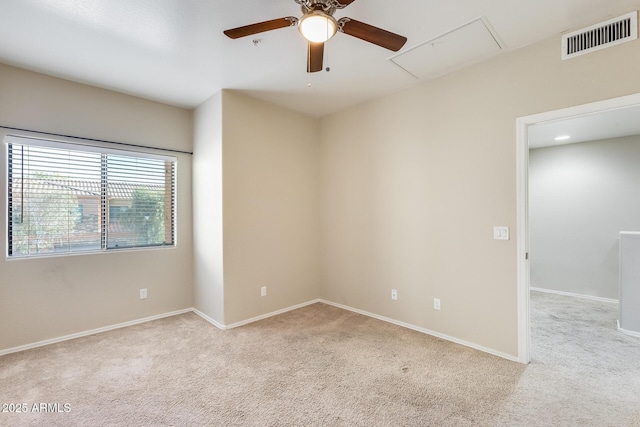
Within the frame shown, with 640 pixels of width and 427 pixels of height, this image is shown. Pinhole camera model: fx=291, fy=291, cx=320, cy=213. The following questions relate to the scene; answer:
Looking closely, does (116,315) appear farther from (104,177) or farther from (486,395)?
(486,395)

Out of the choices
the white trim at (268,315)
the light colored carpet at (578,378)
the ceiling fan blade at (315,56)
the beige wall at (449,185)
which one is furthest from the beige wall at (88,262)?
the light colored carpet at (578,378)

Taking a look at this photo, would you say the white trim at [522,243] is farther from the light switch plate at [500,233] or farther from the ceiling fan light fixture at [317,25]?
the ceiling fan light fixture at [317,25]

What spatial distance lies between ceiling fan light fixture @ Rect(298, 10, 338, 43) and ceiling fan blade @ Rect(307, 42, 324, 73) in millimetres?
131

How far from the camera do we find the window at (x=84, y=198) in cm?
281

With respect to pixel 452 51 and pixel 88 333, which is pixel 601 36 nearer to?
pixel 452 51

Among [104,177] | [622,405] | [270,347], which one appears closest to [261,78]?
[104,177]

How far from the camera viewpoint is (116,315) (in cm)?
331

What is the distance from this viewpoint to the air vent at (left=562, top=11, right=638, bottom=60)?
2025 millimetres

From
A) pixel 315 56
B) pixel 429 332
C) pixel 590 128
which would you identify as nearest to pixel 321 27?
pixel 315 56

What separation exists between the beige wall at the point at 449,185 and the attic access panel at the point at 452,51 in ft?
0.46

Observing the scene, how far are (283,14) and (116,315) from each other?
352 centimetres

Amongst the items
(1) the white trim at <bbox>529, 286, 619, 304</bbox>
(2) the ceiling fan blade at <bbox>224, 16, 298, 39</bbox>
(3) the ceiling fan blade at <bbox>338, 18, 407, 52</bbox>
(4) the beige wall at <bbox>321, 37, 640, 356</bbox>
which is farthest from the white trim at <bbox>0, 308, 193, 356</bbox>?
(1) the white trim at <bbox>529, 286, 619, 304</bbox>

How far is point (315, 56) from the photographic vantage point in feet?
6.36

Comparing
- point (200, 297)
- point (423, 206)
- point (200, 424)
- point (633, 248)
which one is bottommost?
point (200, 424)
